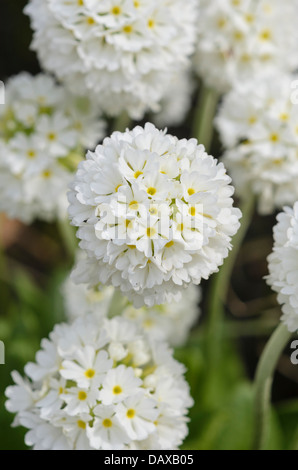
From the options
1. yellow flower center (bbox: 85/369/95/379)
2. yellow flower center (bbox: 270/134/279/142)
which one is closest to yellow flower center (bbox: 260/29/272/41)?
yellow flower center (bbox: 270/134/279/142)

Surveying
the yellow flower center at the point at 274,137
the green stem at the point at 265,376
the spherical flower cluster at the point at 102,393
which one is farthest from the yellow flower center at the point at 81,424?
the yellow flower center at the point at 274,137

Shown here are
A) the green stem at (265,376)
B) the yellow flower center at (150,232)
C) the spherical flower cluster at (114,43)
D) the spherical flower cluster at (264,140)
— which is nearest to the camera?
the yellow flower center at (150,232)

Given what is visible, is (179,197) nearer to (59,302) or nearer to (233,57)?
(233,57)

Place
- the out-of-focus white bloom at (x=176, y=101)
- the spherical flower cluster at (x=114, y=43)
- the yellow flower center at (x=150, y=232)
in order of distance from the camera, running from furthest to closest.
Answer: the out-of-focus white bloom at (x=176, y=101) → the spherical flower cluster at (x=114, y=43) → the yellow flower center at (x=150, y=232)

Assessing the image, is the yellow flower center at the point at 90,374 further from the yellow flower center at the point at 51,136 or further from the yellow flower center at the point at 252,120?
the yellow flower center at the point at 252,120

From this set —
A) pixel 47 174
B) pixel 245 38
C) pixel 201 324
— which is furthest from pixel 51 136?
pixel 201 324

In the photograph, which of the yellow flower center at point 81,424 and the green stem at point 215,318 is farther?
the green stem at point 215,318

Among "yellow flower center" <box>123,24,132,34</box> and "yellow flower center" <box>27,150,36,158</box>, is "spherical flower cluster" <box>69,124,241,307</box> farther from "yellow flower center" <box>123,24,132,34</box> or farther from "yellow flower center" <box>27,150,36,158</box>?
"yellow flower center" <box>27,150,36,158</box>
